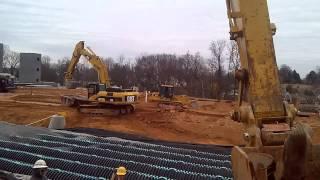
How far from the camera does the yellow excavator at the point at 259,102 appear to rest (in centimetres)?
457

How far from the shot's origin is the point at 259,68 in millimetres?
5832

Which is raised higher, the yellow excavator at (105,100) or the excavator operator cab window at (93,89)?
the excavator operator cab window at (93,89)

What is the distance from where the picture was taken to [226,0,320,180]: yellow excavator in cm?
457

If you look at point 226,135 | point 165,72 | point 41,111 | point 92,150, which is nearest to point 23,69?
point 165,72

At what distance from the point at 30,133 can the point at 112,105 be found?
8.32m

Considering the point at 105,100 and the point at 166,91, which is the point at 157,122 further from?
the point at 166,91

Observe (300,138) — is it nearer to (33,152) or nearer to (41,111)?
(33,152)

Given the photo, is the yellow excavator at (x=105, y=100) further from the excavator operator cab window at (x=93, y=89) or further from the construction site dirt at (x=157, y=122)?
the construction site dirt at (x=157, y=122)

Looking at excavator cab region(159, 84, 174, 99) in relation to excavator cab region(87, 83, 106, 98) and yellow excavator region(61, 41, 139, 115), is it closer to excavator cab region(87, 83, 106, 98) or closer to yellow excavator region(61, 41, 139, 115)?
yellow excavator region(61, 41, 139, 115)

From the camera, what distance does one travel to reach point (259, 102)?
226 inches

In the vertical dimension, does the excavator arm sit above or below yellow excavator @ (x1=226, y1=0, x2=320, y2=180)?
→ above

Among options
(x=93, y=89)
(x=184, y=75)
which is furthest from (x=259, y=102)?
(x=184, y=75)

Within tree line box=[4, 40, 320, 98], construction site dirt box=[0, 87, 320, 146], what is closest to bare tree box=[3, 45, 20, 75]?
tree line box=[4, 40, 320, 98]

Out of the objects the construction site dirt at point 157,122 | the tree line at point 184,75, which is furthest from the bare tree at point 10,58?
the construction site dirt at point 157,122
